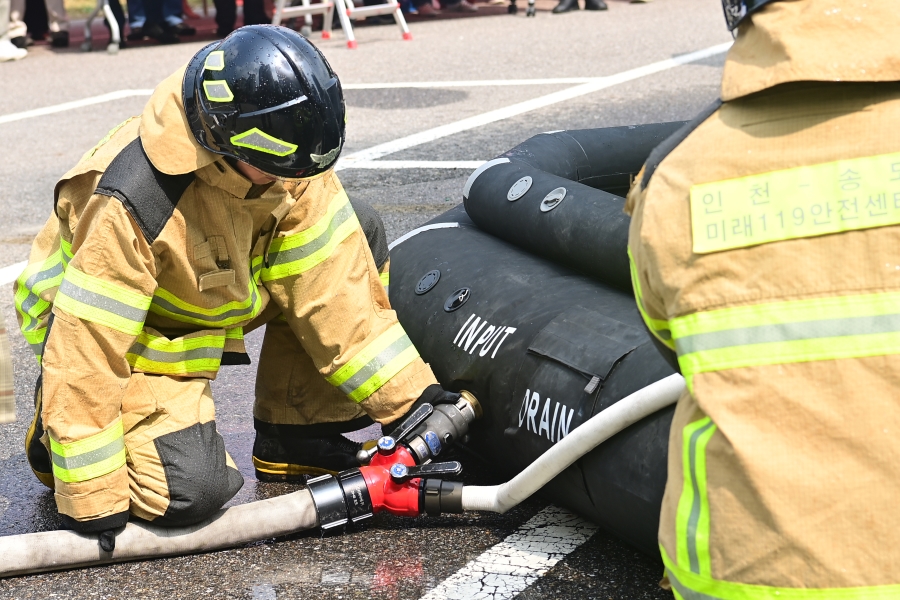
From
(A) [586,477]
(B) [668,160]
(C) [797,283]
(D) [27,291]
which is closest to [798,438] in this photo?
(C) [797,283]

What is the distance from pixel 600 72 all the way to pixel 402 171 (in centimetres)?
356

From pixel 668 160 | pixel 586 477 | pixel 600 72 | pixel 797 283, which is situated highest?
pixel 668 160

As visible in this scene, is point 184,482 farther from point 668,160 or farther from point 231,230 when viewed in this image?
point 668,160

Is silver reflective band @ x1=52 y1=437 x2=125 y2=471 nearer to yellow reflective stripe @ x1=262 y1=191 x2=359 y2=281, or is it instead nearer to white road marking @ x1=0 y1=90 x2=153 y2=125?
yellow reflective stripe @ x1=262 y1=191 x2=359 y2=281

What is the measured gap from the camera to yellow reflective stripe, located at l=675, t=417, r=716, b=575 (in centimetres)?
167

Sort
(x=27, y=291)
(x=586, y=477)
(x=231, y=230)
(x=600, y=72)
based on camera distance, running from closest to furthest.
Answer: (x=586, y=477) → (x=231, y=230) → (x=27, y=291) → (x=600, y=72)

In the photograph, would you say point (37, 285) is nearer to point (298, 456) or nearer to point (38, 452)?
point (38, 452)

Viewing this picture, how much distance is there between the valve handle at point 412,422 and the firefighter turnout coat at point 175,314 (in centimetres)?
9

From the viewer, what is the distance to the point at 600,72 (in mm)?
9578

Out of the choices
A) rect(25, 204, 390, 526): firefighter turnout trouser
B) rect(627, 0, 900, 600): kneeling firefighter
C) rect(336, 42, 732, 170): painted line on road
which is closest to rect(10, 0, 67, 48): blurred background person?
rect(336, 42, 732, 170): painted line on road

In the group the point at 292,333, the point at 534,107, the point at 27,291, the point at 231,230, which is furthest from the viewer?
the point at 534,107

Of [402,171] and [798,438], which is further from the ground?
[798,438]

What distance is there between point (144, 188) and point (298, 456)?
972 mm

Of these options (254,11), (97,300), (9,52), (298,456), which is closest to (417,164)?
(298,456)
